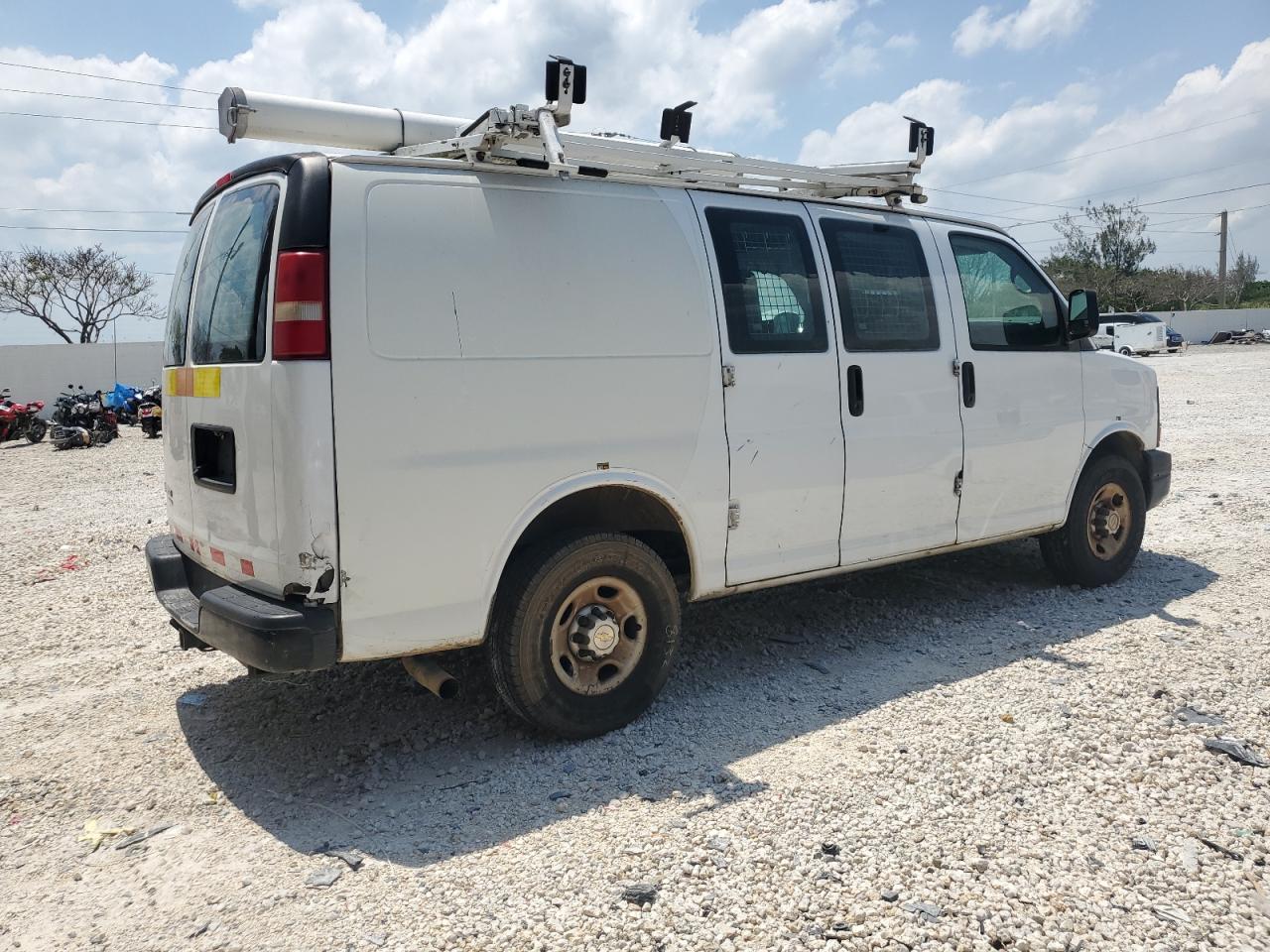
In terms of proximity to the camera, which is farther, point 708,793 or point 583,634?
point 583,634

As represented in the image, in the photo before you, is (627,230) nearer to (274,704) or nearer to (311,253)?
(311,253)

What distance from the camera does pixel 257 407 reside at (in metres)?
3.44

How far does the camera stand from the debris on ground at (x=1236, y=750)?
374cm

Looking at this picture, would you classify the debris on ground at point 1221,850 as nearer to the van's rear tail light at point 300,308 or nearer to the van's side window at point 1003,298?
the van's side window at point 1003,298

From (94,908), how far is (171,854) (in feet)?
1.04

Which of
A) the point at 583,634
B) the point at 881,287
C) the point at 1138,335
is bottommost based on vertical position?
the point at 583,634

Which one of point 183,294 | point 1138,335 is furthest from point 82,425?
point 1138,335

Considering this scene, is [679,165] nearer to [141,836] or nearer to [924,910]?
[924,910]

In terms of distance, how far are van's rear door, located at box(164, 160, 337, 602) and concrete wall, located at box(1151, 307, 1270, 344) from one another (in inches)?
2181

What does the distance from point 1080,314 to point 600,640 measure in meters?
3.85

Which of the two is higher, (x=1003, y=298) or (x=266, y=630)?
(x=1003, y=298)

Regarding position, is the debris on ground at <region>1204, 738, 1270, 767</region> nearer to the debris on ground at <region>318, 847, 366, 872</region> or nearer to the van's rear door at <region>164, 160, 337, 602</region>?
the debris on ground at <region>318, 847, 366, 872</region>

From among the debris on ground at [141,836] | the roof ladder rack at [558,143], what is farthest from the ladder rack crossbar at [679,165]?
the debris on ground at [141,836]

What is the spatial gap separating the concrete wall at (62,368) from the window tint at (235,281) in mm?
25016
